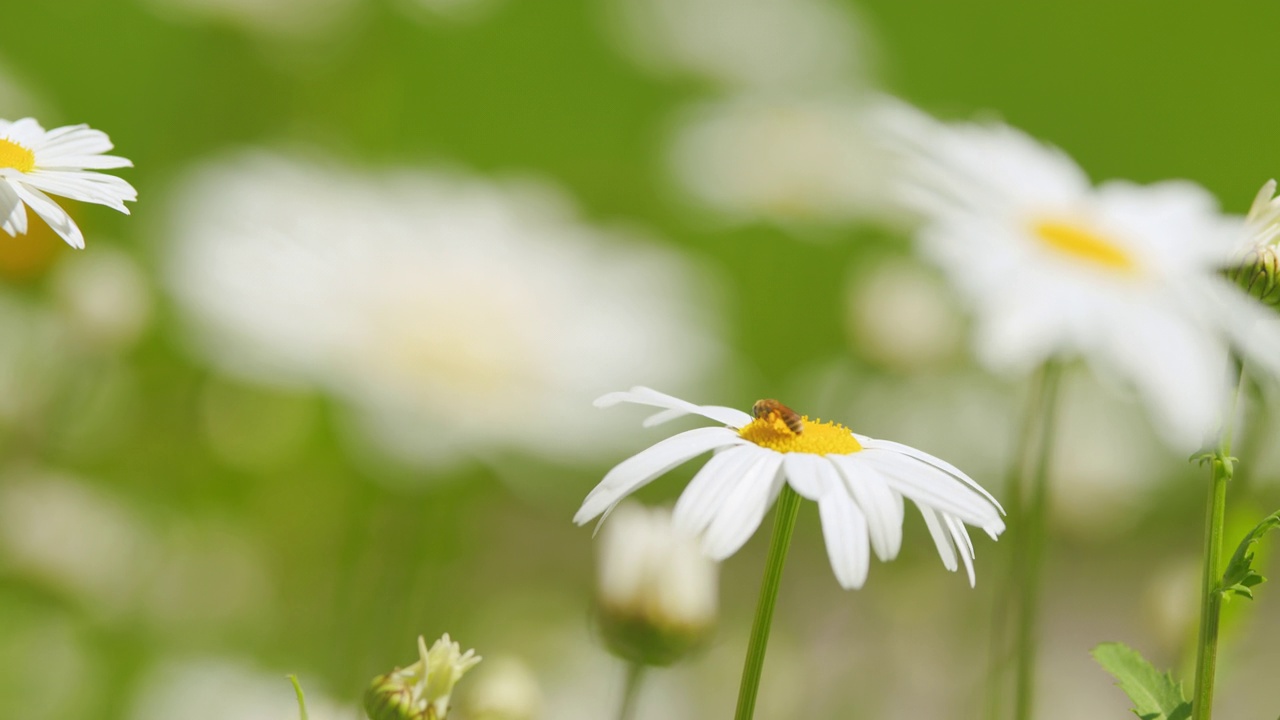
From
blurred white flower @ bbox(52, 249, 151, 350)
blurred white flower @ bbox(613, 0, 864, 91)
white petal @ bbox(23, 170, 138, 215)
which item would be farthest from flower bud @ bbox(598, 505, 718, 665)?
blurred white flower @ bbox(613, 0, 864, 91)

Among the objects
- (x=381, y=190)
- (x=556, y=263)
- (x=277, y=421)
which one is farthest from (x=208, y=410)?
(x=556, y=263)

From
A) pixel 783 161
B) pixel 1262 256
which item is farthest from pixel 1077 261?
pixel 783 161

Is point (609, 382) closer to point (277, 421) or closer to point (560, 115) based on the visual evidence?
point (277, 421)

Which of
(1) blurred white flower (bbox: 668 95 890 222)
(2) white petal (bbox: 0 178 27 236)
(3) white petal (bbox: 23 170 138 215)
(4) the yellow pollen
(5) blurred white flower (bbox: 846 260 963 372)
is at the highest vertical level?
(1) blurred white flower (bbox: 668 95 890 222)

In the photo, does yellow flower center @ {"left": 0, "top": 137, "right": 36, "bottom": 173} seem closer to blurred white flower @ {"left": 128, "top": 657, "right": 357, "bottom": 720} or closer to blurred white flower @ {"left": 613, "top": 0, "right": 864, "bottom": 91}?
blurred white flower @ {"left": 128, "top": 657, "right": 357, "bottom": 720}

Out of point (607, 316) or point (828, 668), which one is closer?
point (607, 316)

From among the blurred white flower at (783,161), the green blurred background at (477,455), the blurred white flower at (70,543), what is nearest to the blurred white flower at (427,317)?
the green blurred background at (477,455)
